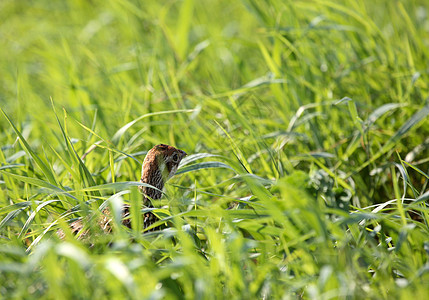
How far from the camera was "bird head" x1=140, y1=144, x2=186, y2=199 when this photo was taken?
2539mm

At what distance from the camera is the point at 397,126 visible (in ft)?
10.1

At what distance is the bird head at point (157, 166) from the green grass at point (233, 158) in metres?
0.10

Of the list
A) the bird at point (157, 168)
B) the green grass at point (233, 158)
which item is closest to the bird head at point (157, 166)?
the bird at point (157, 168)

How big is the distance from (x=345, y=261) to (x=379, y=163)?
146 cm

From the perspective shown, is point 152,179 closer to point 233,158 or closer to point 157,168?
point 157,168

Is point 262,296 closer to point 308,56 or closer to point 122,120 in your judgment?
point 122,120

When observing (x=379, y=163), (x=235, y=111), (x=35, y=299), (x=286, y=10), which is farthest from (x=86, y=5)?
(x=35, y=299)

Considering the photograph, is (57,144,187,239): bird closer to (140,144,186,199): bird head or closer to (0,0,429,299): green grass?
(140,144,186,199): bird head

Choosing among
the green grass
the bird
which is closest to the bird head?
the bird

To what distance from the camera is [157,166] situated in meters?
2.52

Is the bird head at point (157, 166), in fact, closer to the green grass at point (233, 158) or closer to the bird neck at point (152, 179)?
the bird neck at point (152, 179)

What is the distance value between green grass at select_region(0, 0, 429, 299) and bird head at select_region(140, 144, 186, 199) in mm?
101

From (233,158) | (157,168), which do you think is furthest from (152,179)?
(233,158)

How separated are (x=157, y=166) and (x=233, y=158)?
0.51 metres
